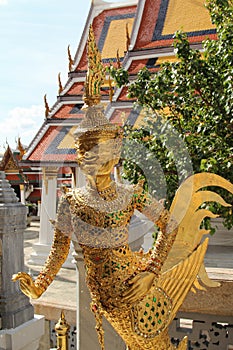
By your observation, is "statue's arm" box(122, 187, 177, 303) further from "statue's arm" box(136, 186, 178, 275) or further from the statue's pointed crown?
the statue's pointed crown

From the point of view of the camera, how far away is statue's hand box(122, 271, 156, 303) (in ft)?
7.23

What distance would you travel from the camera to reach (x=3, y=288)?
3346mm

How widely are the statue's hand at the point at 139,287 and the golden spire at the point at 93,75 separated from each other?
998 mm

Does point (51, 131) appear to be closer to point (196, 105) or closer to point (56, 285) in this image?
point (56, 285)

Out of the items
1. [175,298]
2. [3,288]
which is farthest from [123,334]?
[3,288]

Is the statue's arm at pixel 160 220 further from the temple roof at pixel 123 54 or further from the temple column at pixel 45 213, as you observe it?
the temple column at pixel 45 213

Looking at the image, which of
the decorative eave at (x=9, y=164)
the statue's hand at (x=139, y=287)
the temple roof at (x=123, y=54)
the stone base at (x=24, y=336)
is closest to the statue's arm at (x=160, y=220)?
the statue's hand at (x=139, y=287)

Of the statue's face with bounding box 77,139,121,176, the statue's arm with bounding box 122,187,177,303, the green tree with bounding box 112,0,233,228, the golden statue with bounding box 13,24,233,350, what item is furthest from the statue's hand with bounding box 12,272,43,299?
the green tree with bounding box 112,0,233,228

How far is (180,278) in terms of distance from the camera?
8.59ft

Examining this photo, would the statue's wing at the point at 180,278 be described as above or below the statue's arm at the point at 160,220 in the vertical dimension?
below

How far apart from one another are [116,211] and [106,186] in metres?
0.15

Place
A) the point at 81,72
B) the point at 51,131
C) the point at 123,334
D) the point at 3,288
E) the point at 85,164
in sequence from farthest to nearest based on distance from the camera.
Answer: the point at 81,72, the point at 51,131, the point at 3,288, the point at 123,334, the point at 85,164

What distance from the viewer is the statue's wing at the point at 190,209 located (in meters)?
2.54

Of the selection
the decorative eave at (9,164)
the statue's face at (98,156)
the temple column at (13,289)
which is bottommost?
the temple column at (13,289)
